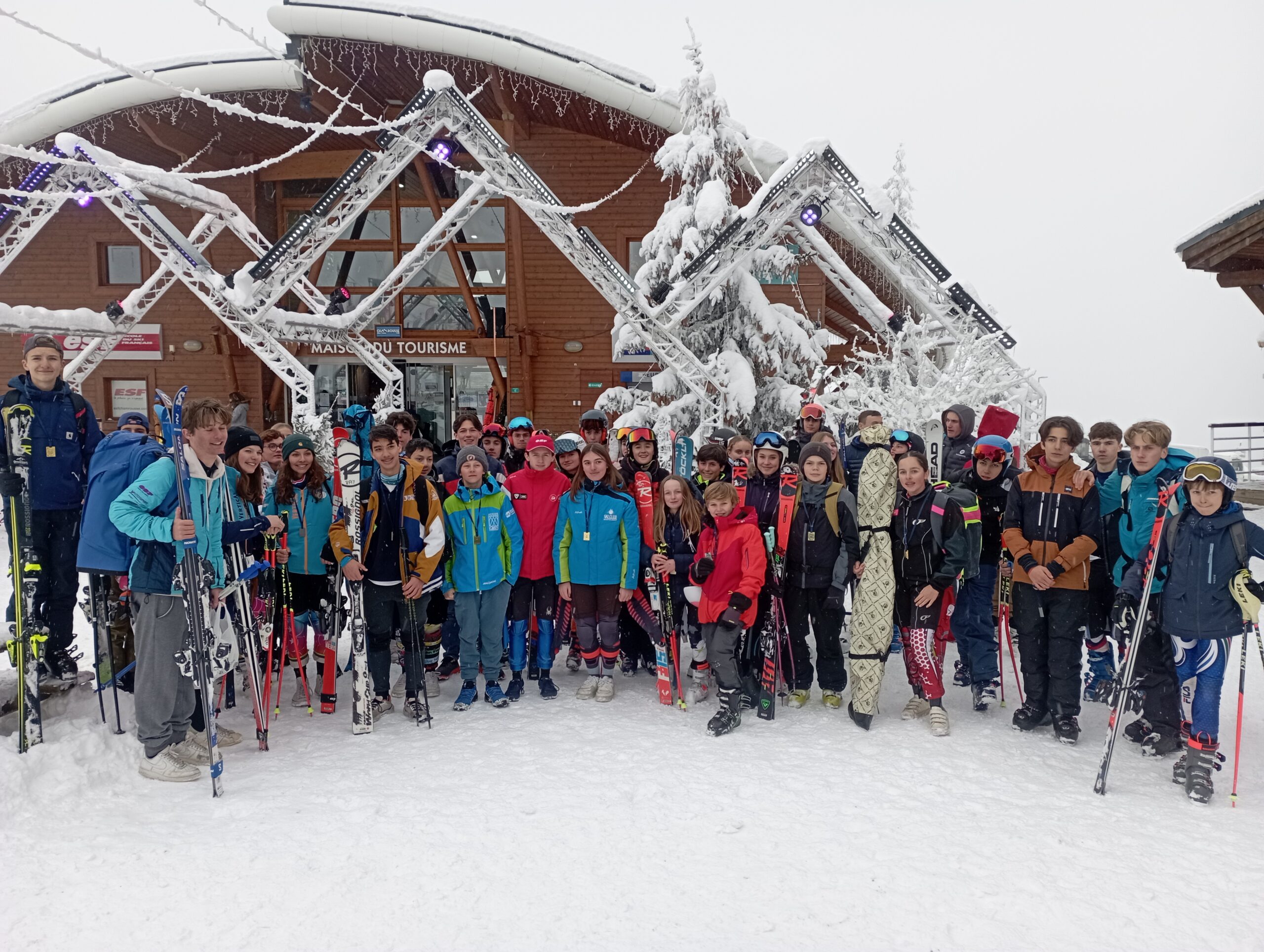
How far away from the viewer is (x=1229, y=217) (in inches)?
284

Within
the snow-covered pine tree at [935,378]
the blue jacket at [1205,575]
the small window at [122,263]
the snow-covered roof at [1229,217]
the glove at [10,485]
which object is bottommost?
the blue jacket at [1205,575]

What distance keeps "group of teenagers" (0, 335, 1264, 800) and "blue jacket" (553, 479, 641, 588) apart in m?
0.02

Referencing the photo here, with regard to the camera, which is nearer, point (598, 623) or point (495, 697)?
point (495, 697)

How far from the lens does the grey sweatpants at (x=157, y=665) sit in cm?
411

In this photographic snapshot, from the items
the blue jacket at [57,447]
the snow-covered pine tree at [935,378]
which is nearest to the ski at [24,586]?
the blue jacket at [57,447]

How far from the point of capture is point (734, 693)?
5.02 m

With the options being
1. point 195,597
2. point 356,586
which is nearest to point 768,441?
point 356,586

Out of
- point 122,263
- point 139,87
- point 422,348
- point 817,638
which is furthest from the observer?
point 122,263

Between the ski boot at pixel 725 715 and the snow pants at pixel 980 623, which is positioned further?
the snow pants at pixel 980 623

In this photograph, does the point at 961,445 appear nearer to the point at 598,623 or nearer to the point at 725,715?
the point at 725,715

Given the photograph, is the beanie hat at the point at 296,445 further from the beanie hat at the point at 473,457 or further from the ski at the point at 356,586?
the beanie hat at the point at 473,457

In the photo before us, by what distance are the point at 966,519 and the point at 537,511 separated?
301 centimetres

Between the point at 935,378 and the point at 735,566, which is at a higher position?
the point at 935,378

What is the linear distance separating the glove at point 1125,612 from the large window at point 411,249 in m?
15.1
